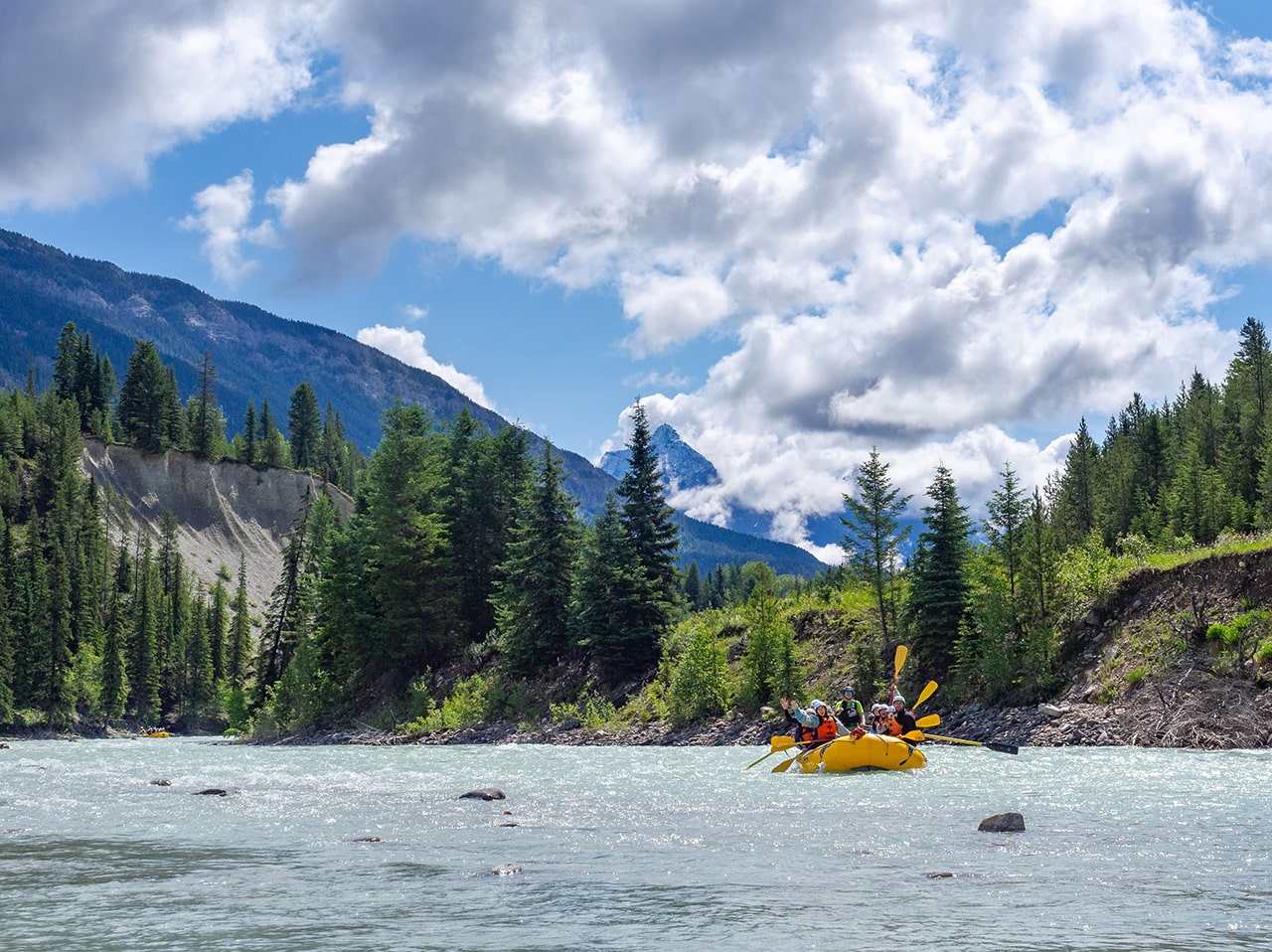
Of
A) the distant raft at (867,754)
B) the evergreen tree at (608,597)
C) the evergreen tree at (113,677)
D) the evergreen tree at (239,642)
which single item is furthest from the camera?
the evergreen tree at (239,642)

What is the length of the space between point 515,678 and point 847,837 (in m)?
37.0

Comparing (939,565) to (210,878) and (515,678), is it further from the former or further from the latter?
(210,878)

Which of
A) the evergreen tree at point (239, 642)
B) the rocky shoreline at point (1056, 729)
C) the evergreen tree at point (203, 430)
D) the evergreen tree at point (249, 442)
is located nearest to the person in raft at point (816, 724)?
the rocky shoreline at point (1056, 729)

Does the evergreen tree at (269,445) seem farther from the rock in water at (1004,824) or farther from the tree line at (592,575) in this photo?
the rock in water at (1004,824)

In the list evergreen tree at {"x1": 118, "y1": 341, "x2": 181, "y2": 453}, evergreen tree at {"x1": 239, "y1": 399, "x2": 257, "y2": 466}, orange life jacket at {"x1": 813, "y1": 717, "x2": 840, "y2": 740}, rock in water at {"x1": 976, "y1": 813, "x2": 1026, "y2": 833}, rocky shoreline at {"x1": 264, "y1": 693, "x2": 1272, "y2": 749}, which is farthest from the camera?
evergreen tree at {"x1": 239, "y1": 399, "x2": 257, "y2": 466}

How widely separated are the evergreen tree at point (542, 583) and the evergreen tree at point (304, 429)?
117 metres

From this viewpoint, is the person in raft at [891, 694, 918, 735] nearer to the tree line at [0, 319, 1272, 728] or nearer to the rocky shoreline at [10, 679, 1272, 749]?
the rocky shoreline at [10, 679, 1272, 749]

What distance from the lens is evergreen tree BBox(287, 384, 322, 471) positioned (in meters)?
164

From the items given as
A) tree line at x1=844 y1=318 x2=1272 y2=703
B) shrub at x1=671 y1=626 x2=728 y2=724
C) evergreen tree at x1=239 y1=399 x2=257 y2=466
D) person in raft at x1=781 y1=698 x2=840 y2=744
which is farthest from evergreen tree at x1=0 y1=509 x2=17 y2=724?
person in raft at x1=781 y1=698 x2=840 y2=744

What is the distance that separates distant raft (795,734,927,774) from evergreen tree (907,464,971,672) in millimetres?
14591

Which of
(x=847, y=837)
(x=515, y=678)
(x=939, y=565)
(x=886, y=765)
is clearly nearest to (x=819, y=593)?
(x=939, y=565)

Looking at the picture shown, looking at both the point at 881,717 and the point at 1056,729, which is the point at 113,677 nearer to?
the point at 881,717

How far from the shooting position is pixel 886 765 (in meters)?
25.8

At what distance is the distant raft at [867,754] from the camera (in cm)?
2567
